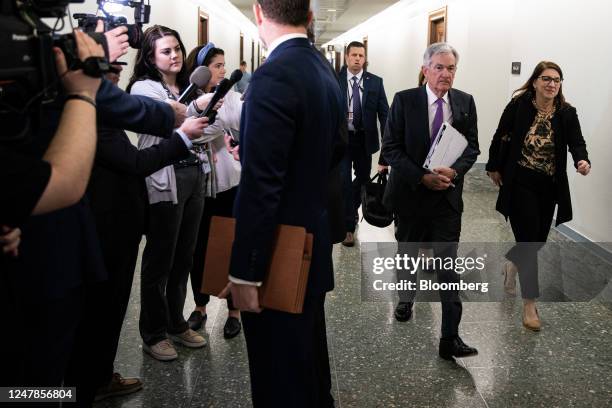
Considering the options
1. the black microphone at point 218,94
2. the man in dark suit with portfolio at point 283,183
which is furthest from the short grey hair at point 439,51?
the man in dark suit with portfolio at point 283,183

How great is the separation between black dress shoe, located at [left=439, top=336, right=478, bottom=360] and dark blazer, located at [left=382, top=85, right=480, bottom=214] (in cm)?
68

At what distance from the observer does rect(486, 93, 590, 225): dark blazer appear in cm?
330

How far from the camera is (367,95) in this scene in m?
5.04

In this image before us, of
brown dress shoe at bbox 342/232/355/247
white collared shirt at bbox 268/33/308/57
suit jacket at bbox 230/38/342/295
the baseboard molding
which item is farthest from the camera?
brown dress shoe at bbox 342/232/355/247

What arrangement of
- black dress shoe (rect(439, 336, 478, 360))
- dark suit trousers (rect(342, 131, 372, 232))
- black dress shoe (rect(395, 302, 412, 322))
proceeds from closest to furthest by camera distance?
black dress shoe (rect(439, 336, 478, 360)) < black dress shoe (rect(395, 302, 412, 322)) < dark suit trousers (rect(342, 131, 372, 232))

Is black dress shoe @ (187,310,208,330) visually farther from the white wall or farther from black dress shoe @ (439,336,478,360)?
the white wall

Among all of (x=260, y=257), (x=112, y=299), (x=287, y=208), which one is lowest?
(x=112, y=299)

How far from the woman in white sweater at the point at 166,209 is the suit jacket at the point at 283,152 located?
3.64 feet

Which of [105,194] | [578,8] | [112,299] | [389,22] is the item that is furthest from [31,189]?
[389,22]

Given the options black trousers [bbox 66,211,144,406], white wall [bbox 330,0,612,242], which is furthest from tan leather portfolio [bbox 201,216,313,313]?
white wall [bbox 330,0,612,242]

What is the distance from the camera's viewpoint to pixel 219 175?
2.96 meters

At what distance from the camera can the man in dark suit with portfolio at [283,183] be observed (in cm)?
146

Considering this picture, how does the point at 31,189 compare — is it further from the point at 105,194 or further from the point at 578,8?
the point at 578,8

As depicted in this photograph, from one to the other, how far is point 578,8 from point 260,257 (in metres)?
4.43
